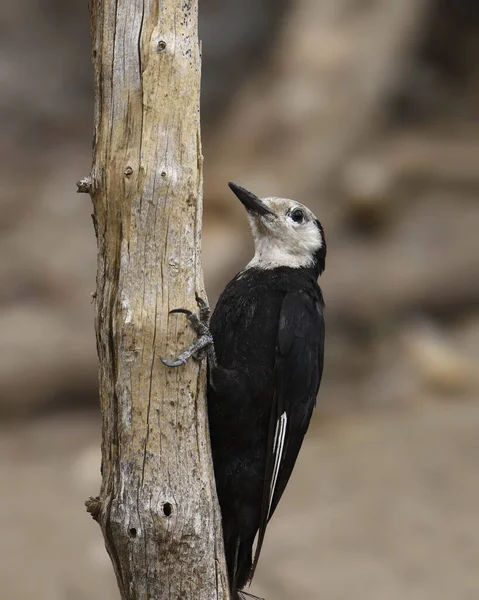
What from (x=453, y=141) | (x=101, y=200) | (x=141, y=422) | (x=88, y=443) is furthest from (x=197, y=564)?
(x=453, y=141)

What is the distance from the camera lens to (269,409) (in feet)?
10.7

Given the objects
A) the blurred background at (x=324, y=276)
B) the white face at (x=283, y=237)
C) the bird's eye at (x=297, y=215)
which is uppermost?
the blurred background at (x=324, y=276)

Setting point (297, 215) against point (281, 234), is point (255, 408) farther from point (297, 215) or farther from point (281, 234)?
point (297, 215)

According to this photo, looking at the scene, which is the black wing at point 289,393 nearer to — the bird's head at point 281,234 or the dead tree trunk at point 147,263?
the bird's head at point 281,234

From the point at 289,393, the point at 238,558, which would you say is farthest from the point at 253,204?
the point at 238,558

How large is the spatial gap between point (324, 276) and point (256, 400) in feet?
17.2

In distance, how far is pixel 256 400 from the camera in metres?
3.24

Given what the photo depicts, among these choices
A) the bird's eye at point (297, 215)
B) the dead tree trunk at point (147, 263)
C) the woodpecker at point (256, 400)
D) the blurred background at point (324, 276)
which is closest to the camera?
the dead tree trunk at point (147, 263)

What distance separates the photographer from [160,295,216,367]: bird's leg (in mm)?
2822

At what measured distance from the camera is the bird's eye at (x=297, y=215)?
12.1 feet

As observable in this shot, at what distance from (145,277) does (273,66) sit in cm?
536

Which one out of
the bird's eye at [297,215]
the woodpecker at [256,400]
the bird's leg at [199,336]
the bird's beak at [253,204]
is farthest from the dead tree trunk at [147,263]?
the bird's eye at [297,215]

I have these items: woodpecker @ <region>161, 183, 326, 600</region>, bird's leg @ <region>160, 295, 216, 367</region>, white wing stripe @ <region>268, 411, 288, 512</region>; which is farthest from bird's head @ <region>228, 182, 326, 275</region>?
bird's leg @ <region>160, 295, 216, 367</region>

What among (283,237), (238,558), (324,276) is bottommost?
(238,558)
